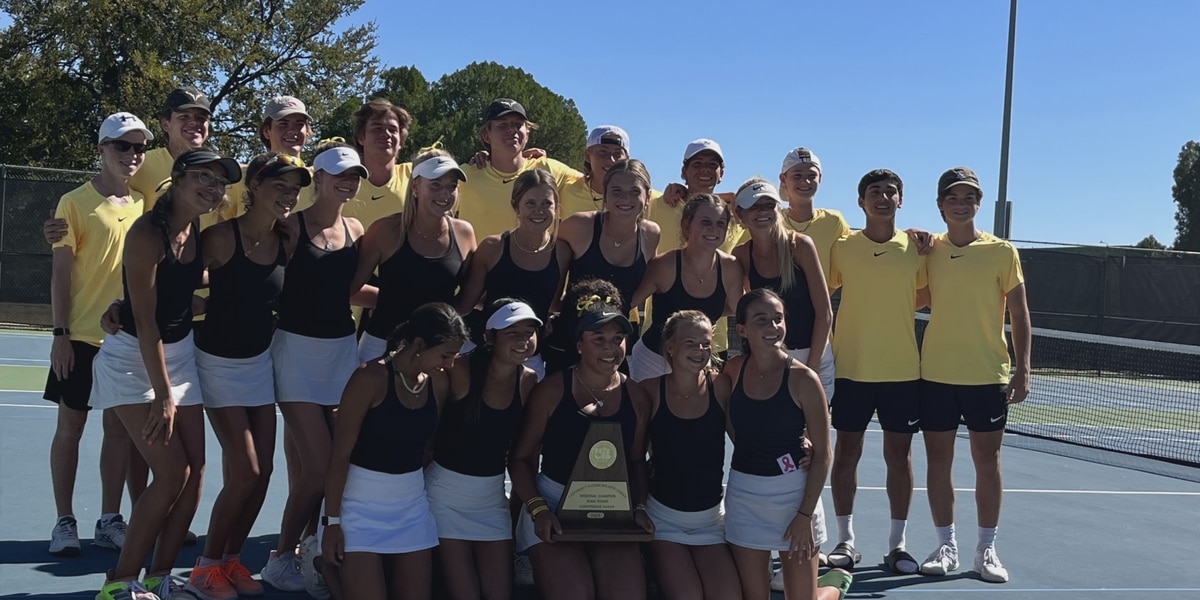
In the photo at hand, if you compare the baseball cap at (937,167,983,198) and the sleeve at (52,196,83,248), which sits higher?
the baseball cap at (937,167,983,198)

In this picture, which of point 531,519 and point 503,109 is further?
point 503,109

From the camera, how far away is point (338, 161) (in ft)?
14.8

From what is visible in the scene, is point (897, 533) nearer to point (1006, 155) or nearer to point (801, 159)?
point (801, 159)

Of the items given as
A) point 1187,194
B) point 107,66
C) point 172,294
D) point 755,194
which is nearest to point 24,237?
point 107,66

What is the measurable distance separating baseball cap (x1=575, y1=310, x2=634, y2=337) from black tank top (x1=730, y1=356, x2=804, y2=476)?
22.9 inches

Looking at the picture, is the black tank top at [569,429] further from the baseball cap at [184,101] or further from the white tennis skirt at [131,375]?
the baseball cap at [184,101]

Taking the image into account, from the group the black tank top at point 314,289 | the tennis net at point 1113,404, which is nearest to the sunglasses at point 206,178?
the black tank top at point 314,289

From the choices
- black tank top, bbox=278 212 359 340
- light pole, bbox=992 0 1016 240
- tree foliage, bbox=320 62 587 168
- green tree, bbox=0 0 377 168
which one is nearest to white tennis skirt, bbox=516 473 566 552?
black tank top, bbox=278 212 359 340

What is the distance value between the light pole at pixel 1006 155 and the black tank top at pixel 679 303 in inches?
424

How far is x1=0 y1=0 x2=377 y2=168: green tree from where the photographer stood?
22.4 metres

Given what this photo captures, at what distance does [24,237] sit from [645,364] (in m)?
13.0

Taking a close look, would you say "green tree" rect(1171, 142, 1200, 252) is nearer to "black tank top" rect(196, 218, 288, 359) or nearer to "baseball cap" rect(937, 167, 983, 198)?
"baseball cap" rect(937, 167, 983, 198)

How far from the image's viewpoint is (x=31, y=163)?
22750 millimetres

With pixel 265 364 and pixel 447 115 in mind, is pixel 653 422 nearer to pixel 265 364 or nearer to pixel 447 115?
pixel 265 364
